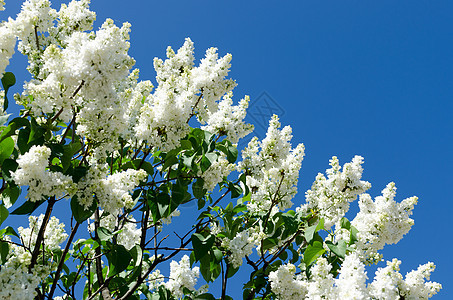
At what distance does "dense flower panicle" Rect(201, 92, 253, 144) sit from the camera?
190 inches

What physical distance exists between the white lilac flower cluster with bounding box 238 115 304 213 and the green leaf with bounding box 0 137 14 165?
9.07ft

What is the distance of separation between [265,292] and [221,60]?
2.78 meters

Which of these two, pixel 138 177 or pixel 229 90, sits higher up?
pixel 229 90

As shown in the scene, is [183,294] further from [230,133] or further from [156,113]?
[156,113]

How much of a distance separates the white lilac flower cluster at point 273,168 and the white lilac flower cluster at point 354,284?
1032 millimetres

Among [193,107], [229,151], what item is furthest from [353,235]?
[193,107]

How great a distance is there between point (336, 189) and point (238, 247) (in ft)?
5.57

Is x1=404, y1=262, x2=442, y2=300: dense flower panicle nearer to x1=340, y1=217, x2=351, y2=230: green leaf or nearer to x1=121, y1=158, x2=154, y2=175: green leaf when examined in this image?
x1=340, y1=217, x2=351, y2=230: green leaf

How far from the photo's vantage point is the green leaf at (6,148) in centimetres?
326

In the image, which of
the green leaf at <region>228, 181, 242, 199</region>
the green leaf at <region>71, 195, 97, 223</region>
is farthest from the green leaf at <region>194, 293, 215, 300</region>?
the green leaf at <region>71, 195, 97, 223</region>

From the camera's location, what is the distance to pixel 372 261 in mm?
4824

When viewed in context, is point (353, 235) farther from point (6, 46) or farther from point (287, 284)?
point (6, 46)

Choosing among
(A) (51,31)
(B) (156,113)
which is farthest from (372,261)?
(A) (51,31)

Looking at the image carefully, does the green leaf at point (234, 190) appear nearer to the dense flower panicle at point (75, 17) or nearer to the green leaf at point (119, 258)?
the green leaf at point (119, 258)
